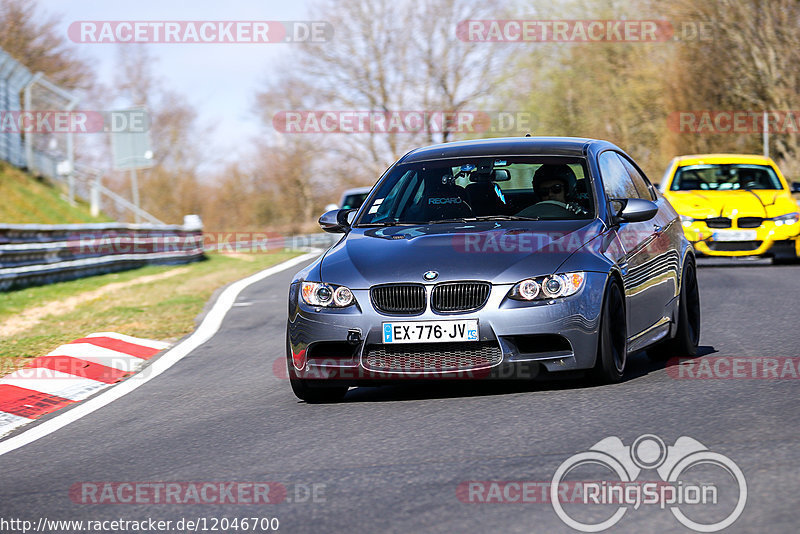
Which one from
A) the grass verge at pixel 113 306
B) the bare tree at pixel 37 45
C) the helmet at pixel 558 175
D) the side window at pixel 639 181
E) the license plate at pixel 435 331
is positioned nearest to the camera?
the license plate at pixel 435 331

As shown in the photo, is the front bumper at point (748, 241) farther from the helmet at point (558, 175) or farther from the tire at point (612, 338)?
the tire at point (612, 338)

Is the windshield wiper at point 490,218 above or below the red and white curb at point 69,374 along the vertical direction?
above

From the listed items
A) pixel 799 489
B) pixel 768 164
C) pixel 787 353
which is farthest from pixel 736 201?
pixel 799 489

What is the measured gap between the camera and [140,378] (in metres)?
9.30

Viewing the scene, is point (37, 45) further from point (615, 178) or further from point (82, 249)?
point (615, 178)

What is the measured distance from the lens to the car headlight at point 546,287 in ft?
22.4

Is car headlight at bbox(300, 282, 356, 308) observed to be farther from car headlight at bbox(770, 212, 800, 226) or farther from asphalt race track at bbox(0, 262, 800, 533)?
car headlight at bbox(770, 212, 800, 226)

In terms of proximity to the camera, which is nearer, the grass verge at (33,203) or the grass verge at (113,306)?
the grass verge at (113,306)

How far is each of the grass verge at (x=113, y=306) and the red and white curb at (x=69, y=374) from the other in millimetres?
306

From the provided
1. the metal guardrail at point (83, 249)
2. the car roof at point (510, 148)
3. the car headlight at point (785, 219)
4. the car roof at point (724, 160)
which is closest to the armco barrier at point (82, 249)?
the metal guardrail at point (83, 249)

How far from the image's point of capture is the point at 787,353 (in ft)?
28.0

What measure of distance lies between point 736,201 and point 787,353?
388 inches

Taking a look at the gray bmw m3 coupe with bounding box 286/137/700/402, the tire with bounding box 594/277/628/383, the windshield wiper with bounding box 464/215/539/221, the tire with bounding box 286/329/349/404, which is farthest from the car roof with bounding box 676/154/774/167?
the tire with bounding box 286/329/349/404

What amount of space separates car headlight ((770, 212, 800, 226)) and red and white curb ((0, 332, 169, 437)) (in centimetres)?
1000
